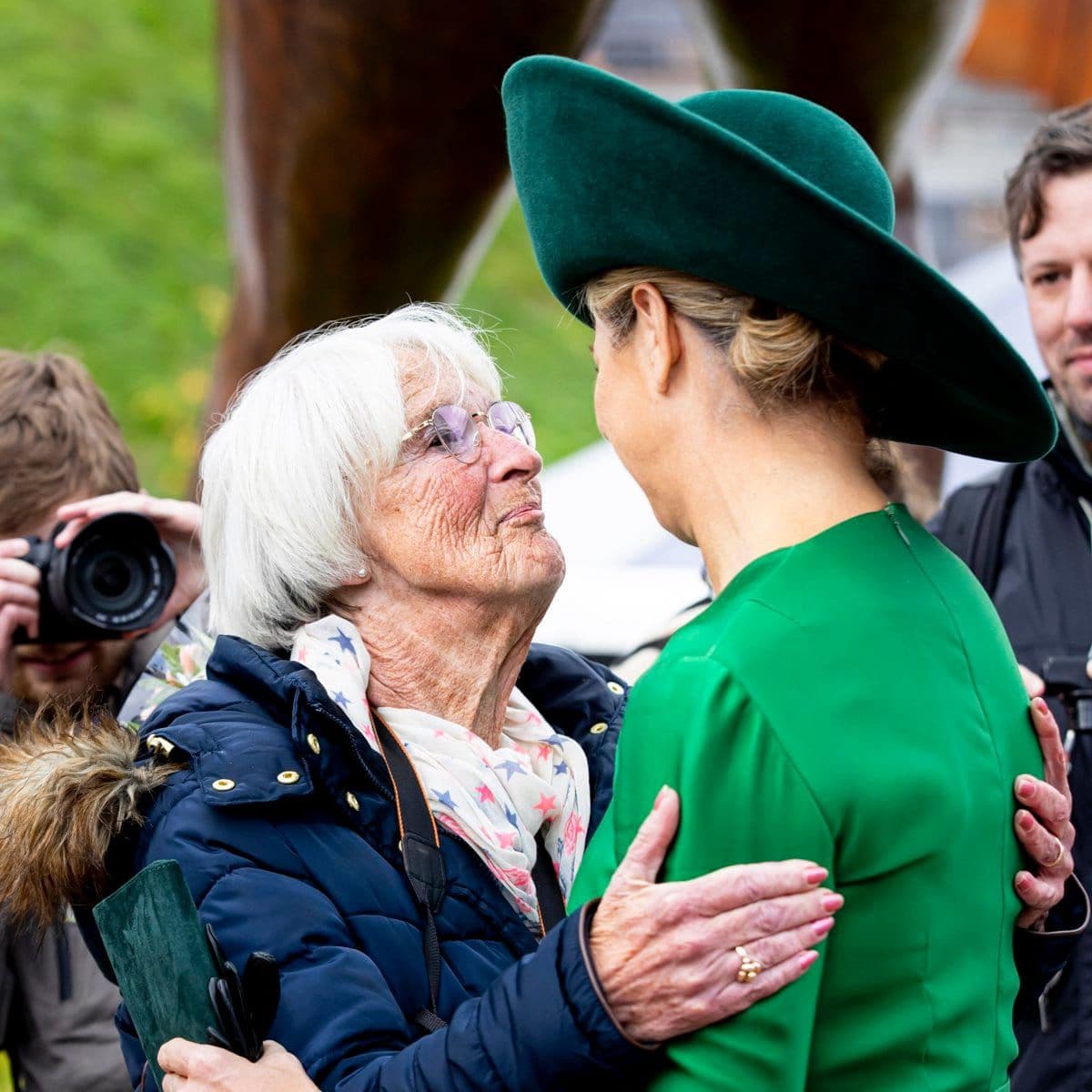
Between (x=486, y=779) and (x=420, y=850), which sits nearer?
(x=420, y=850)

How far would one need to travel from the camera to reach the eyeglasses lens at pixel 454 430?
1.90 m

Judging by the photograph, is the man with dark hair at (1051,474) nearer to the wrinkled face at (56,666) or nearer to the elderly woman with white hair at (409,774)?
the elderly woman with white hair at (409,774)

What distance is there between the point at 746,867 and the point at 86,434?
158cm

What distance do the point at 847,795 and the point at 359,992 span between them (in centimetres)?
59

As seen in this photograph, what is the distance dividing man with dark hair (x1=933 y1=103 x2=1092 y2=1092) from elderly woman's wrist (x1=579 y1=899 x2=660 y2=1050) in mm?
1104

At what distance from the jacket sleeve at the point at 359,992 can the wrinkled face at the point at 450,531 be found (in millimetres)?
397

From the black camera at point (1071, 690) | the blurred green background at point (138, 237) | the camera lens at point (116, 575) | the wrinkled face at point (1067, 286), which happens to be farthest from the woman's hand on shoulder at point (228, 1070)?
the blurred green background at point (138, 237)

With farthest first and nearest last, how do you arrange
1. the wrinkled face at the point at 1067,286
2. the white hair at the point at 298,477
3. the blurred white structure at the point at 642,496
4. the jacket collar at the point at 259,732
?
1. the blurred white structure at the point at 642,496
2. the wrinkled face at the point at 1067,286
3. the white hair at the point at 298,477
4. the jacket collar at the point at 259,732

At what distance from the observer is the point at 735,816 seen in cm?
115

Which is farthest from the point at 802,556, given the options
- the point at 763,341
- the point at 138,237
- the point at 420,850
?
the point at 138,237

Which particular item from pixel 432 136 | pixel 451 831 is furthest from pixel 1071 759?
pixel 432 136

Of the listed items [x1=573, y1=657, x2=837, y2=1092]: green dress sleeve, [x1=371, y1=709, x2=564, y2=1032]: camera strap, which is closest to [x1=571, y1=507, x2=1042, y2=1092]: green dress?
[x1=573, y1=657, x2=837, y2=1092]: green dress sleeve

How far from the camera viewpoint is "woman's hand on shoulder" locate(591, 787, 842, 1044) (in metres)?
1.15

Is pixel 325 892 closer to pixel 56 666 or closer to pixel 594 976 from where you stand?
pixel 594 976
